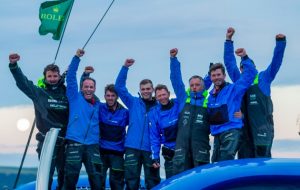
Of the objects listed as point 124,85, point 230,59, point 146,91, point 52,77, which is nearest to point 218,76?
point 230,59

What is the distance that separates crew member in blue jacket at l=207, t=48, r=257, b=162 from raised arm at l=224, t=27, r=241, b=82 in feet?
0.89

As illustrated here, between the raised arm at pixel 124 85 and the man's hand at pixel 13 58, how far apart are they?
148 centimetres

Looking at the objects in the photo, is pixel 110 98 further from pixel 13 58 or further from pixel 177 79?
pixel 13 58

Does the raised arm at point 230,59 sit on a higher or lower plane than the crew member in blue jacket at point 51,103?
higher

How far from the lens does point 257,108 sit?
948 cm

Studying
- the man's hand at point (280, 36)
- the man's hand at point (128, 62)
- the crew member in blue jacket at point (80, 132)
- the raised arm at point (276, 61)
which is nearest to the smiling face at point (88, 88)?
the crew member in blue jacket at point (80, 132)

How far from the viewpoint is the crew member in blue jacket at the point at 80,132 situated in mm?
9758

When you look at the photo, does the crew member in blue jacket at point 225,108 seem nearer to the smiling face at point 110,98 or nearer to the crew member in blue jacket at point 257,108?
the crew member in blue jacket at point 257,108

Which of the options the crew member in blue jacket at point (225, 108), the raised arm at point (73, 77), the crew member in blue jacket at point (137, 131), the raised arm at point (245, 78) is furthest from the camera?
the crew member in blue jacket at point (137, 131)

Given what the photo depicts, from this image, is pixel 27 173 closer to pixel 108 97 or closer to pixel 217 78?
pixel 108 97

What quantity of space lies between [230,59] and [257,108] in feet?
2.50

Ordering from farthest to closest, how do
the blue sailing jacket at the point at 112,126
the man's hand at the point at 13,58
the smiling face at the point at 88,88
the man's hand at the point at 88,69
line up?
the man's hand at the point at 88,69 → the blue sailing jacket at the point at 112,126 → the smiling face at the point at 88,88 → the man's hand at the point at 13,58

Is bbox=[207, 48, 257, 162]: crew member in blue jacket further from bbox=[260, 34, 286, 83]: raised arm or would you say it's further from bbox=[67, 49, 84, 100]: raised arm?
bbox=[67, 49, 84, 100]: raised arm

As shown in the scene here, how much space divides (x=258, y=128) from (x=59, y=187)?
307cm
